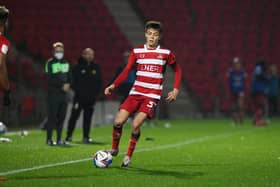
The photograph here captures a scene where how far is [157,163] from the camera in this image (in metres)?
11.9

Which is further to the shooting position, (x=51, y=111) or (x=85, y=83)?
(x=85, y=83)

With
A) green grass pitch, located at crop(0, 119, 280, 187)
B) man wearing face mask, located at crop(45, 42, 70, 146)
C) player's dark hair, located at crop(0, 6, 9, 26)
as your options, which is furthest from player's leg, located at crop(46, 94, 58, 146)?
player's dark hair, located at crop(0, 6, 9, 26)

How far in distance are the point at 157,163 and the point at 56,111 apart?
187 inches

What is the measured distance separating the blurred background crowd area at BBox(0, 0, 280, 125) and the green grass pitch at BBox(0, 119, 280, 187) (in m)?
13.1

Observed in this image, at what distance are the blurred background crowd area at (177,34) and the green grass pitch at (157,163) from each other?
13092mm

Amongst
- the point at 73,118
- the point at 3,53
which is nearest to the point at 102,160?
Answer: the point at 3,53

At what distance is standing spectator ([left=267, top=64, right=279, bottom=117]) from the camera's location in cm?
3120

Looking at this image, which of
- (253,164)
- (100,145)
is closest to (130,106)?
(253,164)

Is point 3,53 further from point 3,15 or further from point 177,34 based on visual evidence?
point 177,34

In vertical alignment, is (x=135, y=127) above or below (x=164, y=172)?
above

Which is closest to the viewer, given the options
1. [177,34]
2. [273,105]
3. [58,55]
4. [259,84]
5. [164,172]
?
[164,172]

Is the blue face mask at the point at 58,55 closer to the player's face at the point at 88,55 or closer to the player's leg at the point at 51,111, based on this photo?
the player's leg at the point at 51,111

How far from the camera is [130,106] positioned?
11250mm

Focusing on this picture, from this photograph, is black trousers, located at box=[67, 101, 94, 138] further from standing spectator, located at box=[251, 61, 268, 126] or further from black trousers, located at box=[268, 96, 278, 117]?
black trousers, located at box=[268, 96, 278, 117]
